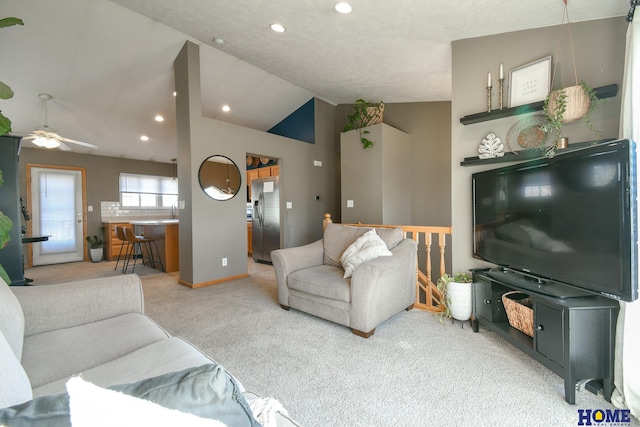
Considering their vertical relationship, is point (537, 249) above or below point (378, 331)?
A: above

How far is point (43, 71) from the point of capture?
3.62 m

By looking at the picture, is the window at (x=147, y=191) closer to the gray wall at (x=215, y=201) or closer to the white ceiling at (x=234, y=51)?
the white ceiling at (x=234, y=51)

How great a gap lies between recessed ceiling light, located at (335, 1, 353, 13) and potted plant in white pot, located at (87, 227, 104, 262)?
21.0 feet

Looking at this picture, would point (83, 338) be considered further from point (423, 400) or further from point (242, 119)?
point (242, 119)

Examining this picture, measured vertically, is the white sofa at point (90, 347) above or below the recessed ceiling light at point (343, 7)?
below

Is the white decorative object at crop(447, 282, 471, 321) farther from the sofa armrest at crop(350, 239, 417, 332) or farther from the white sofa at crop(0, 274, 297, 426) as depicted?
the white sofa at crop(0, 274, 297, 426)

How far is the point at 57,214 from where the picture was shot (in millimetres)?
5742

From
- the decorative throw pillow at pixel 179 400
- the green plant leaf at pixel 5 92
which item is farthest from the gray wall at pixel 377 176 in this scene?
the decorative throw pillow at pixel 179 400

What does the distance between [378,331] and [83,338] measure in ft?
6.49

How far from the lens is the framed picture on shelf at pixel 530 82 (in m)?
2.20

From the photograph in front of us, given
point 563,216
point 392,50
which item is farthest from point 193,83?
point 563,216

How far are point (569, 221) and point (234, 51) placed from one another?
13.1 feet

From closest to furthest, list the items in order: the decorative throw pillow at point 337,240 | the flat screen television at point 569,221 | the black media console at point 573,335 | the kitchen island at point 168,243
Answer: the flat screen television at point 569,221 → the black media console at point 573,335 → the decorative throw pillow at point 337,240 → the kitchen island at point 168,243

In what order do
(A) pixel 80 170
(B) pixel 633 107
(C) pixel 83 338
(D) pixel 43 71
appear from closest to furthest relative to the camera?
(C) pixel 83 338 < (B) pixel 633 107 < (D) pixel 43 71 < (A) pixel 80 170
